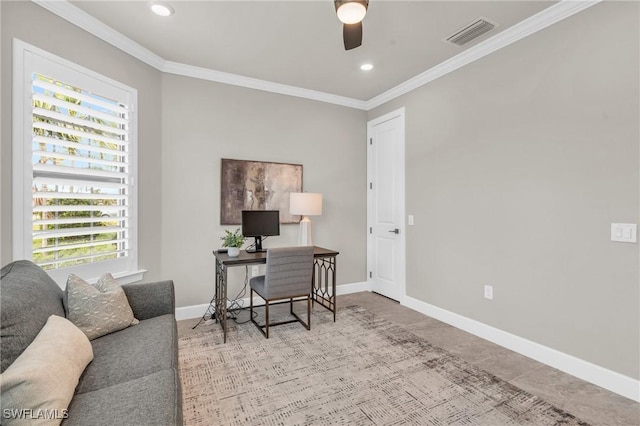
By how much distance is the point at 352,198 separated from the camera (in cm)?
449

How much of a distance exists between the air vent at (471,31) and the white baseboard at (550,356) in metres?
2.65

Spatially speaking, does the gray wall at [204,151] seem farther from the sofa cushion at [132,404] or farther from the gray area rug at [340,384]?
the sofa cushion at [132,404]

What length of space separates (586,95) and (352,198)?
9.02 ft

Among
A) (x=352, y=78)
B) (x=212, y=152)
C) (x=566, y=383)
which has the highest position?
(x=352, y=78)

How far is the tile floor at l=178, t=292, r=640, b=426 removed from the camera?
1909 millimetres

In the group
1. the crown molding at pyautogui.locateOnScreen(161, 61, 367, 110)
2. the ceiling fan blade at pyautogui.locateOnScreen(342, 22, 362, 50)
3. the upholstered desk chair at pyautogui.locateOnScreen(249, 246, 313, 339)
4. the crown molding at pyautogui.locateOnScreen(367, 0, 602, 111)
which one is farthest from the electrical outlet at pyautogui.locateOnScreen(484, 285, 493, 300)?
the crown molding at pyautogui.locateOnScreen(161, 61, 367, 110)

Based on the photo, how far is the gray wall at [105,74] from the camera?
1.97 m

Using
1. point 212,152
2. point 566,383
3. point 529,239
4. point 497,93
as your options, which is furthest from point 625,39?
point 212,152

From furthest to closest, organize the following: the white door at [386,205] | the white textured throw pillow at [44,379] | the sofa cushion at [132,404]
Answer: the white door at [386,205]
the sofa cushion at [132,404]
the white textured throw pillow at [44,379]

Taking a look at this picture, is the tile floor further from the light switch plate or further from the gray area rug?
the light switch plate

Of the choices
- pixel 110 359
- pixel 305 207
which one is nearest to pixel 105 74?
pixel 305 207

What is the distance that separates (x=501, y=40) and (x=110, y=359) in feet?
12.2

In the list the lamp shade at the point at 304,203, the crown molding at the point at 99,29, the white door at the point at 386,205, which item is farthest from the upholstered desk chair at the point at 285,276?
the crown molding at the point at 99,29

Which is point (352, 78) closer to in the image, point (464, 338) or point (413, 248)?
point (413, 248)
